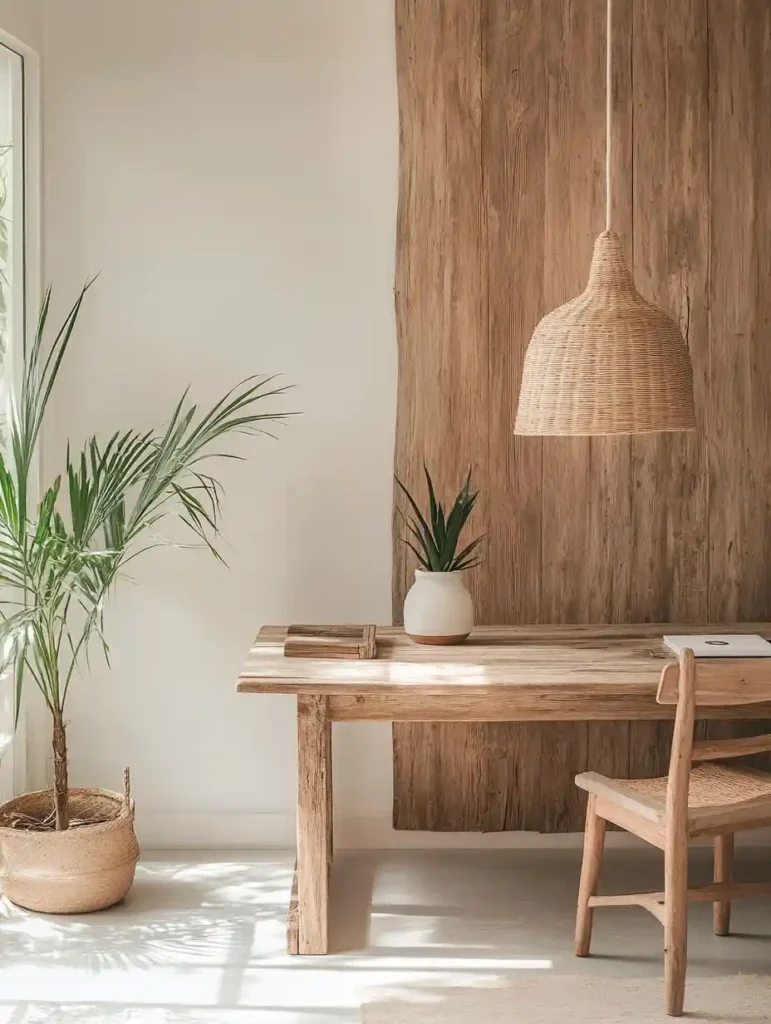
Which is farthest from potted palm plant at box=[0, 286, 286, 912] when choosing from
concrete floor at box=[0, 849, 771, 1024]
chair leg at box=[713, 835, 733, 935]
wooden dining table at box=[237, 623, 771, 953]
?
chair leg at box=[713, 835, 733, 935]

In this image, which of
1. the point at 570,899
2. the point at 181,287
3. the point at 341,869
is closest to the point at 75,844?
the point at 341,869

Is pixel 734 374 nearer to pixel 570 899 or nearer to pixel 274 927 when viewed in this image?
pixel 570 899

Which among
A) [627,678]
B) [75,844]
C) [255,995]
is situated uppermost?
[627,678]

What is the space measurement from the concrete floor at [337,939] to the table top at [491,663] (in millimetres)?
668

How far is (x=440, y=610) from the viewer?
305 cm

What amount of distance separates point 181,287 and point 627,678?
174 centimetres

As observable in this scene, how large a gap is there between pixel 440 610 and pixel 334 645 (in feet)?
0.99

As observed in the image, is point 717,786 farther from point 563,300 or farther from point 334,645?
point 563,300

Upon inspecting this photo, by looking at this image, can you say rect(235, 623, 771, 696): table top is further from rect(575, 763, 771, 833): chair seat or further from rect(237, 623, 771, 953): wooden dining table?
rect(575, 763, 771, 833): chair seat

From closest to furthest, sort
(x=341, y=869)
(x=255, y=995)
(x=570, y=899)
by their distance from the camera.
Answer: (x=255, y=995)
(x=570, y=899)
(x=341, y=869)

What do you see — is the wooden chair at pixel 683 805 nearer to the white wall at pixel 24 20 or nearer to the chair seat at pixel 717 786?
the chair seat at pixel 717 786

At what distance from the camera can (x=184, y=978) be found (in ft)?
8.79

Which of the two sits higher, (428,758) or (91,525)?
(91,525)

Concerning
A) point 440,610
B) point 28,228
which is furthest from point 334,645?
point 28,228
